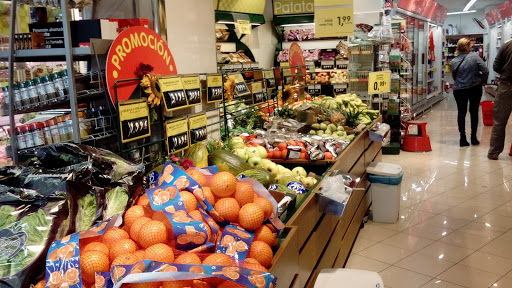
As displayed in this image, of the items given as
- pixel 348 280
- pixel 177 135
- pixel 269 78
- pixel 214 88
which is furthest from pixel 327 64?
pixel 348 280

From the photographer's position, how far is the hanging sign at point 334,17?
5453 mm

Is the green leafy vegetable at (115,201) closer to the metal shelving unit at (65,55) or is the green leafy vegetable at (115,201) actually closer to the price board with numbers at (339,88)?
the metal shelving unit at (65,55)

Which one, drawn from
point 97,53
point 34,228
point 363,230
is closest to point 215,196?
point 34,228

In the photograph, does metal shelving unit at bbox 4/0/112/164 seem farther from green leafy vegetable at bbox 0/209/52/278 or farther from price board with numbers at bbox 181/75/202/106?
green leafy vegetable at bbox 0/209/52/278

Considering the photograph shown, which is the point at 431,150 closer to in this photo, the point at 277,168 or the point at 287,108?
the point at 287,108

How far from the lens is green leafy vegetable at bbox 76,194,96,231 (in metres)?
1.59

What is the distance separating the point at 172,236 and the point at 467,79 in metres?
8.14

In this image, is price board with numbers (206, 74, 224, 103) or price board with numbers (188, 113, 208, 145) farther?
price board with numbers (206, 74, 224, 103)

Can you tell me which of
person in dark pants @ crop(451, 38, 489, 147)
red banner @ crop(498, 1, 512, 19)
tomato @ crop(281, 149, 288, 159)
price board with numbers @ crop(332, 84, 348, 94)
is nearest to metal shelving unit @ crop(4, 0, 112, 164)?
tomato @ crop(281, 149, 288, 159)

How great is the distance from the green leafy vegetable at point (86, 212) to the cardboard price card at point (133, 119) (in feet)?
1.45

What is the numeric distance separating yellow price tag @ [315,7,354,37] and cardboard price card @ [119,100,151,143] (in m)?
3.73

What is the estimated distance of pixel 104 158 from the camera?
1.78 meters

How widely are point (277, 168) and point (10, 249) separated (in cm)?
212

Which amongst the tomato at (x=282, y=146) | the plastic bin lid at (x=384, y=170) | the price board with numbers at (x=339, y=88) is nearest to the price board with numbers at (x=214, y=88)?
the tomato at (x=282, y=146)
